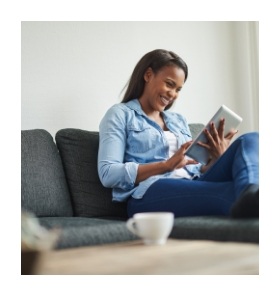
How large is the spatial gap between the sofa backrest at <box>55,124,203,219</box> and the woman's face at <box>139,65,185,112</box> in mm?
196

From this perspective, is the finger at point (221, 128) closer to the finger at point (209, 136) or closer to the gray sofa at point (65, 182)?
the finger at point (209, 136)

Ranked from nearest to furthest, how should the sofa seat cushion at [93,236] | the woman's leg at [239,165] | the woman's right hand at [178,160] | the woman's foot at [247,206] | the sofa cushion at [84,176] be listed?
the sofa seat cushion at [93,236] → the woman's foot at [247,206] → the woman's leg at [239,165] → the woman's right hand at [178,160] → the sofa cushion at [84,176]

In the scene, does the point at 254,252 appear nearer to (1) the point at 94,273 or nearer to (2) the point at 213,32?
(1) the point at 94,273

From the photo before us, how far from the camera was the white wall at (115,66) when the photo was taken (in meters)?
1.54

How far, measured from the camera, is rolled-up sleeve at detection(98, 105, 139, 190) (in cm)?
144

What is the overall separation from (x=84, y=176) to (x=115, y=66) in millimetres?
373

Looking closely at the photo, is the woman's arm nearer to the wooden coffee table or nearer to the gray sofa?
the gray sofa

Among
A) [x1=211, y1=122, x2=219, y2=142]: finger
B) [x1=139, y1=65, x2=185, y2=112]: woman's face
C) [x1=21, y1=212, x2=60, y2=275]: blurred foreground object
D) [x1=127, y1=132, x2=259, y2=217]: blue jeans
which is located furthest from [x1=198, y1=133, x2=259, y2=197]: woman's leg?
[x1=21, y1=212, x2=60, y2=275]: blurred foreground object

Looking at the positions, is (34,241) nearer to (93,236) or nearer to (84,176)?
(93,236)

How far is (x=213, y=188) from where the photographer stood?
4.31 feet

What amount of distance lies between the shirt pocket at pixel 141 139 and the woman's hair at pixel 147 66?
122mm

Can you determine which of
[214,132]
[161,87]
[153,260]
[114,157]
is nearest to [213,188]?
[214,132]

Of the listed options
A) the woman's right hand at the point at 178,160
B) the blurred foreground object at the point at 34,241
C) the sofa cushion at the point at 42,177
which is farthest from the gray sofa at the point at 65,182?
the blurred foreground object at the point at 34,241
